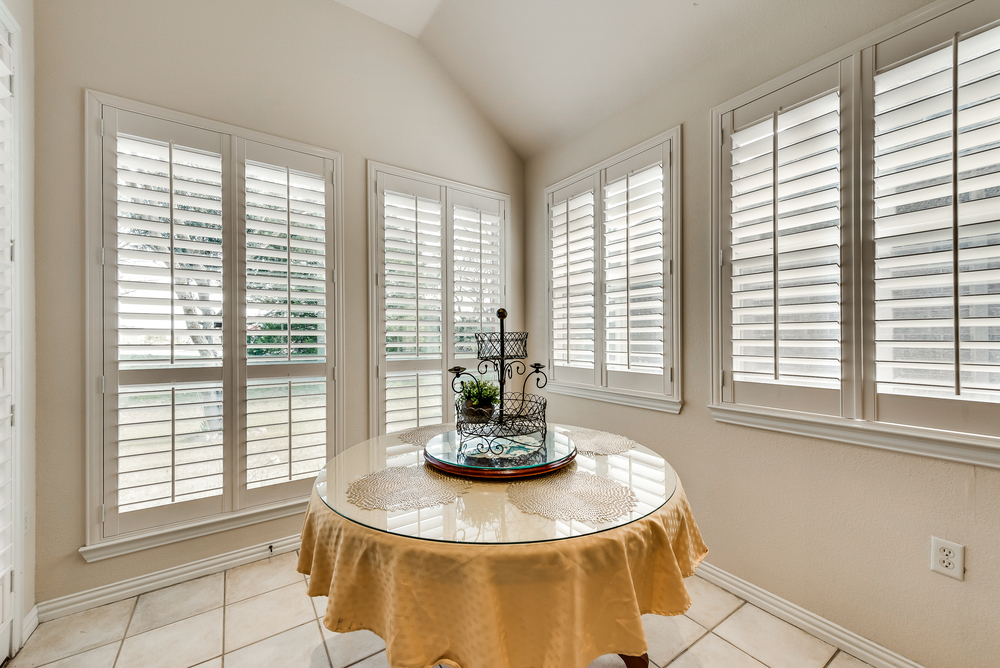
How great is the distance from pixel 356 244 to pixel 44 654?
6.89 ft

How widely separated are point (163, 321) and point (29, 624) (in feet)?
4.14

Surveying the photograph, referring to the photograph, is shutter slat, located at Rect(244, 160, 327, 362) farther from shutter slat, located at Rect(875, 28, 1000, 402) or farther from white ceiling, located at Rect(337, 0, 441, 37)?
shutter slat, located at Rect(875, 28, 1000, 402)

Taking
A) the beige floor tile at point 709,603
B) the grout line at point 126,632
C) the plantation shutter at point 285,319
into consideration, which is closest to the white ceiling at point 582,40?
the plantation shutter at point 285,319

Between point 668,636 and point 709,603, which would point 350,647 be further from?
point 709,603

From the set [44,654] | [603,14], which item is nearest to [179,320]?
[44,654]

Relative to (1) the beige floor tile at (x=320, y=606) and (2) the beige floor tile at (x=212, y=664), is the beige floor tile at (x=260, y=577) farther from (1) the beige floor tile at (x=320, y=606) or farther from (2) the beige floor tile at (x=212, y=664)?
(2) the beige floor tile at (x=212, y=664)

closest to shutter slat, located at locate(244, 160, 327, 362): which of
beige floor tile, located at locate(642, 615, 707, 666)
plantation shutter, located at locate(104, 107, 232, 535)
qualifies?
plantation shutter, located at locate(104, 107, 232, 535)

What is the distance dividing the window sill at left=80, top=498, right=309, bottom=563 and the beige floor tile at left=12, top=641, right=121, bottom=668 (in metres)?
0.40

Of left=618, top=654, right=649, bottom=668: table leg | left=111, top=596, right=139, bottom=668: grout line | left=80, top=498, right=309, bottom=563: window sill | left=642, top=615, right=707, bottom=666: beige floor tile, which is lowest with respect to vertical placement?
left=642, top=615, right=707, bottom=666: beige floor tile

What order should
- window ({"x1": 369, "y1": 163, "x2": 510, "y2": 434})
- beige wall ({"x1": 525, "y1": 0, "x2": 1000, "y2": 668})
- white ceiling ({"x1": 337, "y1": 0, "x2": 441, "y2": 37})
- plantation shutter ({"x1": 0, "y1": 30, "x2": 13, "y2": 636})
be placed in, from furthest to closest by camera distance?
1. window ({"x1": 369, "y1": 163, "x2": 510, "y2": 434})
2. white ceiling ({"x1": 337, "y1": 0, "x2": 441, "y2": 37})
3. plantation shutter ({"x1": 0, "y1": 30, "x2": 13, "y2": 636})
4. beige wall ({"x1": 525, "y1": 0, "x2": 1000, "y2": 668})

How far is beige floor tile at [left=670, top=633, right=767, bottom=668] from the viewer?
1.49 metres

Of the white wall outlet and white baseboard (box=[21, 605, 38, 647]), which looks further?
white baseboard (box=[21, 605, 38, 647])

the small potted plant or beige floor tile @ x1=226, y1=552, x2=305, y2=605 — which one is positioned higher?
the small potted plant

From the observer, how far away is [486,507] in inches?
41.4
